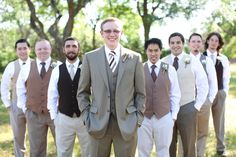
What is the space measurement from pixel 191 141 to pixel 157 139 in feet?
2.07

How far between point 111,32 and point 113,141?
1.02 metres

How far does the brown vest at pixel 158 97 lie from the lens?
484cm

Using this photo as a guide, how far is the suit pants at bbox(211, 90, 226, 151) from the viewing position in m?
6.48

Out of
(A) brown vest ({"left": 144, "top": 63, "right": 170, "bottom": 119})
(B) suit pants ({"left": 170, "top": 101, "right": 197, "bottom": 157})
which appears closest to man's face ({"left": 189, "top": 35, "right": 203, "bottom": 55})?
(B) suit pants ({"left": 170, "top": 101, "right": 197, "bottom": 157})

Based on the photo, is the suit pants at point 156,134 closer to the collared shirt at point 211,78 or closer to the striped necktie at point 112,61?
the collared shirt at point 211,78

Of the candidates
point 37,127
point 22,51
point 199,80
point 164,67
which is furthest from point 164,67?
point 22,51

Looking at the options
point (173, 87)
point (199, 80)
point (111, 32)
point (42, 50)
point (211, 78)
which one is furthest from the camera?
point (211, 78)

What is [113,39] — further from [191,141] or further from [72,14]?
[72,14]

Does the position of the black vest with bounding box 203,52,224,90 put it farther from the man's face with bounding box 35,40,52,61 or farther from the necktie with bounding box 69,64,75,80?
the man's face with bounding box 35,40,52,61

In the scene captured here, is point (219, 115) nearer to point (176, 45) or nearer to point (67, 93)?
point (176, 45)

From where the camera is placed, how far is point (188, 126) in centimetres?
527

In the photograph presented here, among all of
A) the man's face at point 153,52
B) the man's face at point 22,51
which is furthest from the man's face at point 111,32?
the man's face at point 22,51

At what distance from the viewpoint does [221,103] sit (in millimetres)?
6512

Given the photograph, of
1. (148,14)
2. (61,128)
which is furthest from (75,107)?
(148,14)
